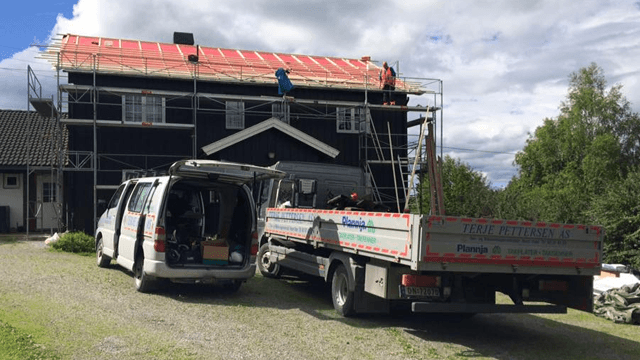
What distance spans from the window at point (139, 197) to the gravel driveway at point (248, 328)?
1378mm

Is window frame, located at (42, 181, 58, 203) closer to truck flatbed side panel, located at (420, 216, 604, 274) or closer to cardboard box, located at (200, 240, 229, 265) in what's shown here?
cardboard box, located at (200, 240, 229, 265)

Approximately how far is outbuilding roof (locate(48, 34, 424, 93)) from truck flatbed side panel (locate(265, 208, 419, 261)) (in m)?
12.3

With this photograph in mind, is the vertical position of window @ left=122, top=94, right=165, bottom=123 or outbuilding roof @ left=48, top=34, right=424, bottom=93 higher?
outbuilding roof @ left=48, top=34, right=424, bottom=93

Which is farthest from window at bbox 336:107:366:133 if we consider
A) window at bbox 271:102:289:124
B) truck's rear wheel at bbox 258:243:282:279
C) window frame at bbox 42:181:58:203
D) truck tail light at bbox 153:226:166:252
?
truck tail light at bbox 153:226:166:252

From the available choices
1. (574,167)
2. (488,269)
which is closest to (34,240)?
(488,269)

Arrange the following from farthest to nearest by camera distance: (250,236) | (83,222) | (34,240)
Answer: (83,222)
(34,240)
(250,236)

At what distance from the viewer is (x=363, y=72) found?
27312 mm

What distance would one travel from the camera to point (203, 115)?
76.2ft

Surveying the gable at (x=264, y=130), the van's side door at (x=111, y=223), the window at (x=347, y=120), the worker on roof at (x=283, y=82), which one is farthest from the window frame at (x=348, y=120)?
the van's side door at (x=111, y=223)

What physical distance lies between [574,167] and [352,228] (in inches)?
1526

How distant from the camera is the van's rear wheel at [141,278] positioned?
10.3 m

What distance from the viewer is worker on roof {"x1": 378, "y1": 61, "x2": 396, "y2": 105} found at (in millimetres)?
24938

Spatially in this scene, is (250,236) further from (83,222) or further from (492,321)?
(83,222)

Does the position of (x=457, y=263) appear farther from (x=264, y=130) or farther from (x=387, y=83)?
(x=387, y=83)
